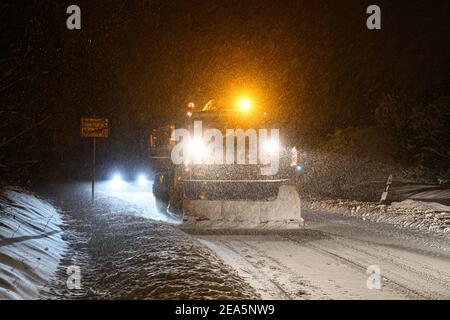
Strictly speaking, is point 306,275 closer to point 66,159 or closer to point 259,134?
point 259,134

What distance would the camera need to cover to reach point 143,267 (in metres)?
7.47

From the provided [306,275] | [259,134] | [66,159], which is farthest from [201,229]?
[66,159]

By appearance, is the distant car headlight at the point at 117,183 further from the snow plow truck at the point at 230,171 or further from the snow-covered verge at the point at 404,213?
the snow plow truck at the point at 230,171

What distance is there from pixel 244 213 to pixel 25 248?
5799 millimetres

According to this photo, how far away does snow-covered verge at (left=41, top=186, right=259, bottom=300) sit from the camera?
633cm

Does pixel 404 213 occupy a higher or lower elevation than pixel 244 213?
lower

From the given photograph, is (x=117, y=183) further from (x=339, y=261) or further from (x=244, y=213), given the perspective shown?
(x=339, y=261)

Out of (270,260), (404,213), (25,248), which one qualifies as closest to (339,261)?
(270,260)

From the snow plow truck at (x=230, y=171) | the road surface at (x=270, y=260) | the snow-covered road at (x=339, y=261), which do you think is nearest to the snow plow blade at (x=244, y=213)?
the snow plow truck at (x=230, y=171)

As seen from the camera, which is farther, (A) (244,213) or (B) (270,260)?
(A) (244,213)

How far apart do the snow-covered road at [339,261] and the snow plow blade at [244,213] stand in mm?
668

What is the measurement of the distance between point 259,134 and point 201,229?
316 centimetres

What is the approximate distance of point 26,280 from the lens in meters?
6.68

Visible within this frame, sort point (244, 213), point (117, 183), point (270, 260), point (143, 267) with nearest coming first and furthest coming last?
point (143, 267) → point (270, 260) → point (244, 213) → point (117, 183)
